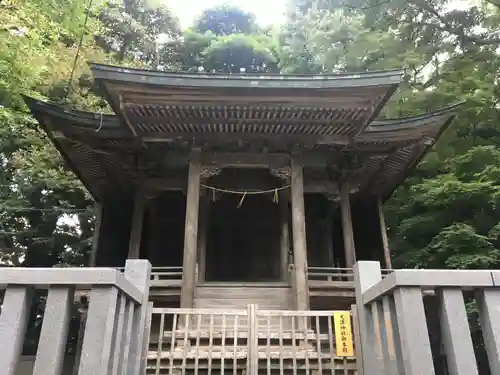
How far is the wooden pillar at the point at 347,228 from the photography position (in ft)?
31.9

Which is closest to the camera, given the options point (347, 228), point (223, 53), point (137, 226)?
point (347, 228)

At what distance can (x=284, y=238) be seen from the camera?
33.7 feet

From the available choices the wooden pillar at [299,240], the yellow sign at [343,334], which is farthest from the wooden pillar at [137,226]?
the yellow sign at [343,334]

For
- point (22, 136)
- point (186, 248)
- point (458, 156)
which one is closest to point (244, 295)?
point (186, 248)

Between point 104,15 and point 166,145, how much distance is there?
1538 centimetres

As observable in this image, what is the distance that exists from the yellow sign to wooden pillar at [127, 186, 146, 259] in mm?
5762

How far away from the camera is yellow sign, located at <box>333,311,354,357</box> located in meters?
5.21

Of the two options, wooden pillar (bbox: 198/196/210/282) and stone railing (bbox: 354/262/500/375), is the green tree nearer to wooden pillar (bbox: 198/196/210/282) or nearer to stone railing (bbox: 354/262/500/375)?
wooden pillar (bbox: 198/196/210/282)

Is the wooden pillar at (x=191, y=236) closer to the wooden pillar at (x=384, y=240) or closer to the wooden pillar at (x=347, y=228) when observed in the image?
the wooden pillar at (x=347, y=228)

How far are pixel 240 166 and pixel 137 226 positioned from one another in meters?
2.75

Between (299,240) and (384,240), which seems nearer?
(299,240)

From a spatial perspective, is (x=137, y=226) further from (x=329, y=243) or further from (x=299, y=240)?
(x=329, y=243)

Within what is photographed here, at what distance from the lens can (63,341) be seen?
258cm

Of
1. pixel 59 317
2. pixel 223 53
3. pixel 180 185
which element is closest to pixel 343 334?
pixel 59 317
